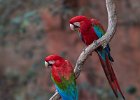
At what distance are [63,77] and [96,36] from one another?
11.3 inches

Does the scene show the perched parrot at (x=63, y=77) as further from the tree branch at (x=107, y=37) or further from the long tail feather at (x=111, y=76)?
the long tail feather at (x=111, y=76)

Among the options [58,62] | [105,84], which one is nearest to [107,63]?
[58,62]

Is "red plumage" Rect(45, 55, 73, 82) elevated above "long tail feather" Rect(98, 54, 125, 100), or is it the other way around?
"red plumage" Rect(45, 55, 73, 82)

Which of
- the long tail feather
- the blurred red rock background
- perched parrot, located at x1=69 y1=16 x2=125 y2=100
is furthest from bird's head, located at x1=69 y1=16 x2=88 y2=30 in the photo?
the blurred red rock background

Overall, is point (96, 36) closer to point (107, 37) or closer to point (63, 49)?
point (107, 37)

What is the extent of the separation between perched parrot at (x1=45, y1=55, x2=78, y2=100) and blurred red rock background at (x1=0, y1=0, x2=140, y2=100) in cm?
210

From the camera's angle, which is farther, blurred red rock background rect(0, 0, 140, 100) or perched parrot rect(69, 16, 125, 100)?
blurred red rock background rect(0, 0, 140, 100)

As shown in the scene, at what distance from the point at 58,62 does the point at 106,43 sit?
9.6 inches

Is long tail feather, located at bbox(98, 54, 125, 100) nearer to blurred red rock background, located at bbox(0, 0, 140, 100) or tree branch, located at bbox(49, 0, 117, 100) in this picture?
tree branch, located at bbox(49, 0, 117, 100)

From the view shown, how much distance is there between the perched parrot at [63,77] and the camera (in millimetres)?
2191

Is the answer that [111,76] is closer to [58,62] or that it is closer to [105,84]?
[58,62]

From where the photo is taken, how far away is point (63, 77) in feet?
7.40

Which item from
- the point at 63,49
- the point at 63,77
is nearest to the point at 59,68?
the point at 63,77

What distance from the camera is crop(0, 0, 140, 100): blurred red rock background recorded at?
464 cm
